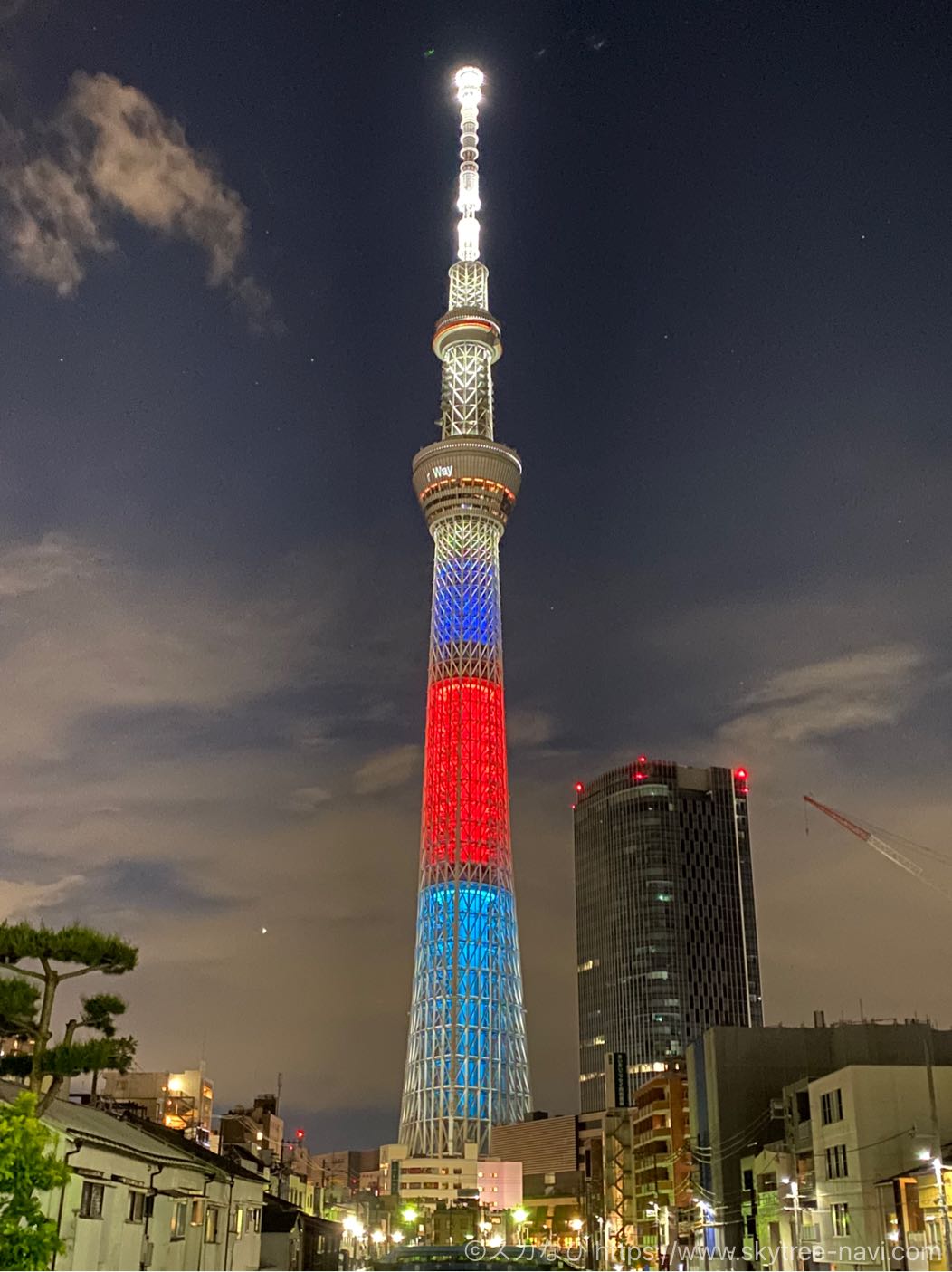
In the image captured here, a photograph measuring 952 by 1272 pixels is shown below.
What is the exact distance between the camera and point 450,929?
491 feet

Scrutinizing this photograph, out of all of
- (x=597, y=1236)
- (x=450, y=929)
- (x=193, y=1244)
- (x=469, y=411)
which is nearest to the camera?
(x=193, y=1244)

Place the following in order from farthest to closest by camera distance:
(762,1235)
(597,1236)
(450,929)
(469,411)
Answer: (469,411)
(450,929)
(597,1236)
(762,1235)

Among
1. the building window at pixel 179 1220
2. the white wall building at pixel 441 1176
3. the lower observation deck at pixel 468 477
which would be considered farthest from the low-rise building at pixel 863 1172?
the lower observation deck at pixel 468 477

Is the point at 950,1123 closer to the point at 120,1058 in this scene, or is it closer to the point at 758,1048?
the point at 758,1048

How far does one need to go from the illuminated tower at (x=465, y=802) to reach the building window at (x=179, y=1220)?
106812 mm

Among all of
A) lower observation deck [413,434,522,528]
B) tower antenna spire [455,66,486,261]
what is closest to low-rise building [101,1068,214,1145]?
lower observation deck [413,434,522,528]

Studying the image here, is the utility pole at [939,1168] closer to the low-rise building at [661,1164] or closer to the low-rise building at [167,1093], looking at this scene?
the low-rise building at [661,1164]

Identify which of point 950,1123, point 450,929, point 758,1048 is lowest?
point 950,1123

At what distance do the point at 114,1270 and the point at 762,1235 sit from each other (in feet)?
171

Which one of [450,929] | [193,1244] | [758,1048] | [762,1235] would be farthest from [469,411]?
[193,1244]

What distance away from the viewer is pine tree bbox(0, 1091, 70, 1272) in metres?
24.8

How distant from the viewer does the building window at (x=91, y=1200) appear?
1350 inches

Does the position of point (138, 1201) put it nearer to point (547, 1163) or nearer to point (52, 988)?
point (52, 988)

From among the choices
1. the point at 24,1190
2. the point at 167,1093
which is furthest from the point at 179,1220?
the point at 167,1093
